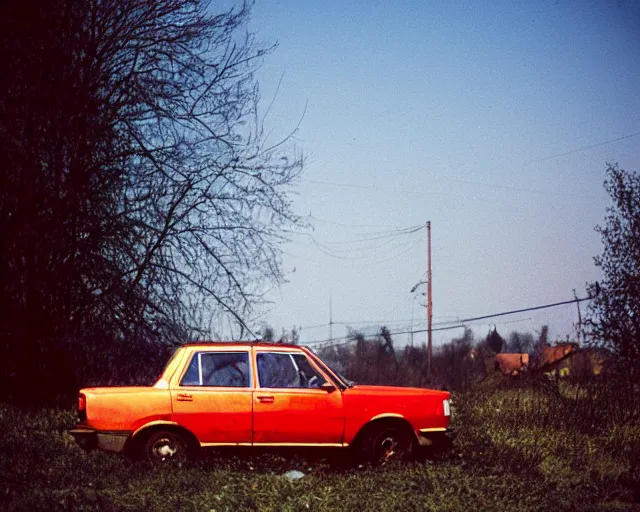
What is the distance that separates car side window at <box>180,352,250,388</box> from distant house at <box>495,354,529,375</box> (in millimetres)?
33381

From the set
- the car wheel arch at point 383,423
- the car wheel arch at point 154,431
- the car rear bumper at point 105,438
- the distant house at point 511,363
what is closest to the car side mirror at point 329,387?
the car wheel arch at point 383,423

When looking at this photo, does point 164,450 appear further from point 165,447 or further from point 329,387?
point 329,387

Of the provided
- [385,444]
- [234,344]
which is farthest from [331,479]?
[234,344]

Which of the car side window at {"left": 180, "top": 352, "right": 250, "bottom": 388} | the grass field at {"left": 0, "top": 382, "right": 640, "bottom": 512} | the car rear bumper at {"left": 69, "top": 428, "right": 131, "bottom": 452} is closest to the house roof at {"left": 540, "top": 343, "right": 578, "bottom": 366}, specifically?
the grass field at {"left": 0, "top": 382, "right": 640, "bottom": 512}

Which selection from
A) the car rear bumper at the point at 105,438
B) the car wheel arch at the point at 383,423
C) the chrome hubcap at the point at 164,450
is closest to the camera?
the car rear bumper at the point at 105,438

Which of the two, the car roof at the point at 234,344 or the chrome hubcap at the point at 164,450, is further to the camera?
the car roof at the point at 234,344

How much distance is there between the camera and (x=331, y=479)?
9.43 m

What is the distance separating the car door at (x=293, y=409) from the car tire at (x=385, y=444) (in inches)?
14.1

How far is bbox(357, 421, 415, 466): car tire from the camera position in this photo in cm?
1029

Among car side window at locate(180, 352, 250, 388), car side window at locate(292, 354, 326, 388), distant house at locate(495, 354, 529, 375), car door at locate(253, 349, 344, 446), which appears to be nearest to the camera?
car door at locate(253, 349, 344, 446)

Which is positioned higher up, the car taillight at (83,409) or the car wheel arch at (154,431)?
the car taillight at (83,409)

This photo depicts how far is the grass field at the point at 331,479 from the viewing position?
8.12 m

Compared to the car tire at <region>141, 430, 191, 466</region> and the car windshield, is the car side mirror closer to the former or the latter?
the car windshield

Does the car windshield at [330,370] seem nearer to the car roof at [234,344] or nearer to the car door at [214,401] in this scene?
the car roof at [234,344]
